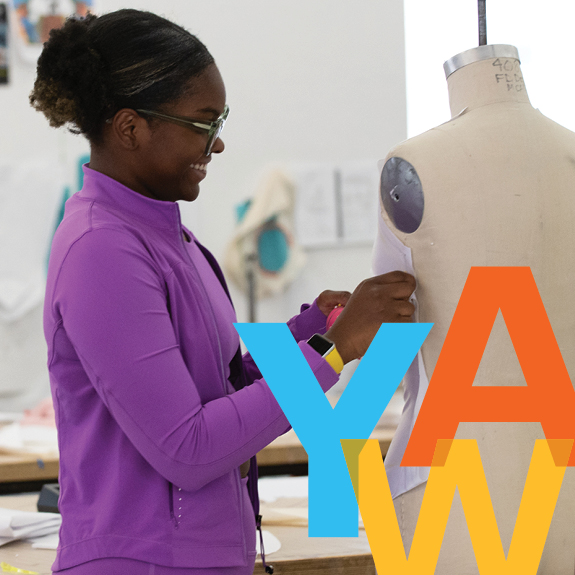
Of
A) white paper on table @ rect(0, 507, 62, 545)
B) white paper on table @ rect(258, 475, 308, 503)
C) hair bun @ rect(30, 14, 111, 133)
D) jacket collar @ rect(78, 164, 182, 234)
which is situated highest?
hair bun @ rect(30, 14, 111, 133)

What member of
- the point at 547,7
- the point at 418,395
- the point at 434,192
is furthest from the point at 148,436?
the point at 547,7

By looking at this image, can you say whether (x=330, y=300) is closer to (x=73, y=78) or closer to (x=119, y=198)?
(x=119, y=198)

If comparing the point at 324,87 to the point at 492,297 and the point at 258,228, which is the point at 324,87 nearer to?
the point at 258,228

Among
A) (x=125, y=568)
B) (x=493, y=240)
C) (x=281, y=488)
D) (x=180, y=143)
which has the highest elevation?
(x=180, y=143)

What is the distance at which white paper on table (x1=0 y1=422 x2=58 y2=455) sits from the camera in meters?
2.24

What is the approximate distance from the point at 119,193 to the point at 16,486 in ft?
5.31

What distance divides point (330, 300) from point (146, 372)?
17.5 inches

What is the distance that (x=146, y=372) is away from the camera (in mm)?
826

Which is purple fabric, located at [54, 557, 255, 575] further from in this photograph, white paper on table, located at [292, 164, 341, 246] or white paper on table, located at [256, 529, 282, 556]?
white paper on table, located at [292, 164, 341, 246]

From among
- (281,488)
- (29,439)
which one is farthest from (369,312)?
(29,439)

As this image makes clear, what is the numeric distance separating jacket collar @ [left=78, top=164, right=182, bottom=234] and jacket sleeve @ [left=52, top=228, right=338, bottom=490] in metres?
0.10

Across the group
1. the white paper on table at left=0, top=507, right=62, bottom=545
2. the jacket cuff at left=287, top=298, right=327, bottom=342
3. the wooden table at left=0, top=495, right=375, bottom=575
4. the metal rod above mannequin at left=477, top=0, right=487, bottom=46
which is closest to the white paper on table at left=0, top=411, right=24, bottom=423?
the white paper on table at left=0, top=507, right=62, bottom=545

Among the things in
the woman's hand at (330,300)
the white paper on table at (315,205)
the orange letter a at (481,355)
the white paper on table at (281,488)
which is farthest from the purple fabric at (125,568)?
the white paper on table at (315,205)

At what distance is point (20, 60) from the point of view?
294 centimetres
